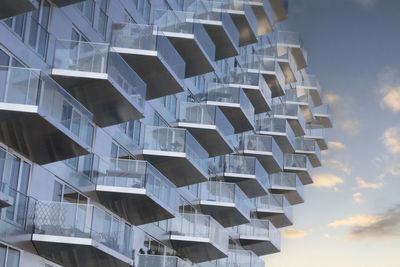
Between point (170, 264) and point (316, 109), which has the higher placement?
point (316, 109)

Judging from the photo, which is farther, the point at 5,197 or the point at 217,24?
the point at 217,24

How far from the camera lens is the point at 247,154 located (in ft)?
161

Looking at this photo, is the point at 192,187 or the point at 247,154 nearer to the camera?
the point at 192,187

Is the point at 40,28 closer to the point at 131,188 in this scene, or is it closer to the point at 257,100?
the point at 131,188

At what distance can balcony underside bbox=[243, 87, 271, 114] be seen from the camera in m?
46.8

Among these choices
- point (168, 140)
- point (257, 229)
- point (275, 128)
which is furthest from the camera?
point (275, 128)

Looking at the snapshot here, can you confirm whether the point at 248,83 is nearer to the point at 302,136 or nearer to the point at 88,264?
the point at 302,136

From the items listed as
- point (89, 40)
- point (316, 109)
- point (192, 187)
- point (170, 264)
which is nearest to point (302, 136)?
point (316, 109)

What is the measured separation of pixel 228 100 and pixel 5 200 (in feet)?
71.3

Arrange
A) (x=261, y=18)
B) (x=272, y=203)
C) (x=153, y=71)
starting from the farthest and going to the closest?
(x=272, y=203), (x=261, y=18), (x=153, y=71)

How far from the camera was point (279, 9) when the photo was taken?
178 ft

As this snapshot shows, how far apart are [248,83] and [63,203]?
2291 centimetres

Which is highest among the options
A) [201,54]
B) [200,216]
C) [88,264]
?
[201,54]

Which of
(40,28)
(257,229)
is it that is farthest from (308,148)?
(40,28)
